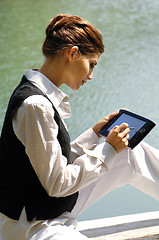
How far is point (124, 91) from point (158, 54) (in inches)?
28.0

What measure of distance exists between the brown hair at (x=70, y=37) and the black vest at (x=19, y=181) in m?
0.12

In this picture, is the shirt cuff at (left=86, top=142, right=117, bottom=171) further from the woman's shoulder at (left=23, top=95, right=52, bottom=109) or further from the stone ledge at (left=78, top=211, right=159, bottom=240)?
the stone ledge at (left=78, top=211, right=159, bottom=240)

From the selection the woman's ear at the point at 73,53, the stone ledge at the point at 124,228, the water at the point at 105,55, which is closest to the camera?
the woman's ear at the point at 73,53

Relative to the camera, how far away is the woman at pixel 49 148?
917mm

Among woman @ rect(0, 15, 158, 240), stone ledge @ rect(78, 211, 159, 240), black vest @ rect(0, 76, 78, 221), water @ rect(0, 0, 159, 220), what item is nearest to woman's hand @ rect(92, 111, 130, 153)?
woman @ rect(0, 15, 158, 240)

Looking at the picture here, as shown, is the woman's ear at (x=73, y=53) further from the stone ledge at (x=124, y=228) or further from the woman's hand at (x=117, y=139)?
the stone ledge at (x=124, y=228)

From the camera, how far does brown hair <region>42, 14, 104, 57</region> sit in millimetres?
1023

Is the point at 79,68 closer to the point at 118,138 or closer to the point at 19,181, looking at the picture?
the point at 118,138

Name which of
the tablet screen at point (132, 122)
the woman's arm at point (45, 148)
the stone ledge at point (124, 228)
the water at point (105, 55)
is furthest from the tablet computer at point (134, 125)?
the water at point (105, 55)

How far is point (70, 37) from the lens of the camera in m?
1.02

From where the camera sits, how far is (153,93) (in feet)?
11.4

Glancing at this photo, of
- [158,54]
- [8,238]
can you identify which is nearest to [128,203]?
[8,238]

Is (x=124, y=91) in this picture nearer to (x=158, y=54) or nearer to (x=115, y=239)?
(x=158, y=54)

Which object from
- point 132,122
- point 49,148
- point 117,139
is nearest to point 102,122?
point 132,122
